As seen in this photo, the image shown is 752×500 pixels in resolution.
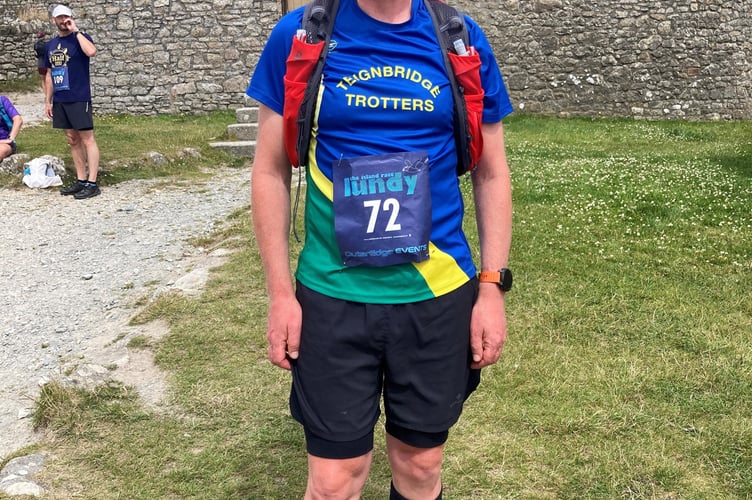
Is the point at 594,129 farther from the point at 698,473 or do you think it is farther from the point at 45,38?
the point at 45,38

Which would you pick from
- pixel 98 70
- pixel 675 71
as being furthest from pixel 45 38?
pixel 675 71

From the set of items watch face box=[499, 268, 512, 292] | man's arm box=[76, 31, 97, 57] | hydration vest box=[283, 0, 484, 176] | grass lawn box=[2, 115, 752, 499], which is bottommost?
grass lawn box=[2, 115, 752, 499]

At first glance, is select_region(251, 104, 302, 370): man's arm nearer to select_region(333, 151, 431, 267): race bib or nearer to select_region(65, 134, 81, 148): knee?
select_region(333, 151, 431, 267): race bib

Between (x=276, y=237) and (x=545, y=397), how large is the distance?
2.01 metres

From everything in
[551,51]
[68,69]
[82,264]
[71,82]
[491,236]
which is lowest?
[82,264]

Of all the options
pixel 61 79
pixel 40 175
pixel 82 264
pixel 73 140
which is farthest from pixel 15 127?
pixel 82 264

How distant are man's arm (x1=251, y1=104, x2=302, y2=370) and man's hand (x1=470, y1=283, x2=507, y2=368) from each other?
1.58 ft

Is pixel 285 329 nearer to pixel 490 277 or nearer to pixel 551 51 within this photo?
pixel 490 277

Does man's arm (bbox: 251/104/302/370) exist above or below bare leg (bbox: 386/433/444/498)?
above

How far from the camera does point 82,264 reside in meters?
5.54

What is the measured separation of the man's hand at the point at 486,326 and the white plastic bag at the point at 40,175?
7182 millimetres

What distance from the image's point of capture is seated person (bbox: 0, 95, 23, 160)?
8.00 meters

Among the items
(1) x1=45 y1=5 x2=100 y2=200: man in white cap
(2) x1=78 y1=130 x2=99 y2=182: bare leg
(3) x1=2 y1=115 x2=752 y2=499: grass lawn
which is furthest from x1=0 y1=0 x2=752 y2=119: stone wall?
(3) x1=2 y1=115 x2=752 y2=499: grass lawn

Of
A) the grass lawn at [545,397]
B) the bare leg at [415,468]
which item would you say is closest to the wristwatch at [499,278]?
the bare leg at [415,468]
